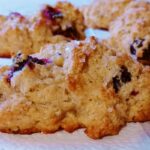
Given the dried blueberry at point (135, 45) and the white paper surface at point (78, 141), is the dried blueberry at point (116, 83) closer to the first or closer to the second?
the white paper surface at point (78, 141)

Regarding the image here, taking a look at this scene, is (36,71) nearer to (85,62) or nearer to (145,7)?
(85,62)

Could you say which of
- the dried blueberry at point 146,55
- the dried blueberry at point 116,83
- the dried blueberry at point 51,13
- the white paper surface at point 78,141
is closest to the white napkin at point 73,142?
the white paper surface at point 78,141

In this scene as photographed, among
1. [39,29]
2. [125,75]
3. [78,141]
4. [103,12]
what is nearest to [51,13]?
[39,29]

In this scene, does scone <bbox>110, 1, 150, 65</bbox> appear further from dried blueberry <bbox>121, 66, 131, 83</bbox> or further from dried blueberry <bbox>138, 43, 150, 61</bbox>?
dried blueberry <bbox>121, 66, 131, 83</bbox>

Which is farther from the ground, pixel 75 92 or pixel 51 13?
pixel 51 13

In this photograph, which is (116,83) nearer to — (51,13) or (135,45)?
(135,45)

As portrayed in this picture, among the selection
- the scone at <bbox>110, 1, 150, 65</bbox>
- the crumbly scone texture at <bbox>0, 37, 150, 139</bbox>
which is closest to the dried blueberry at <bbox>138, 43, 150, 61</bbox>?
the scone at <bbox>110, 1, 150, 65</bbox>

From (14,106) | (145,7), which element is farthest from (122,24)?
(14,106)
